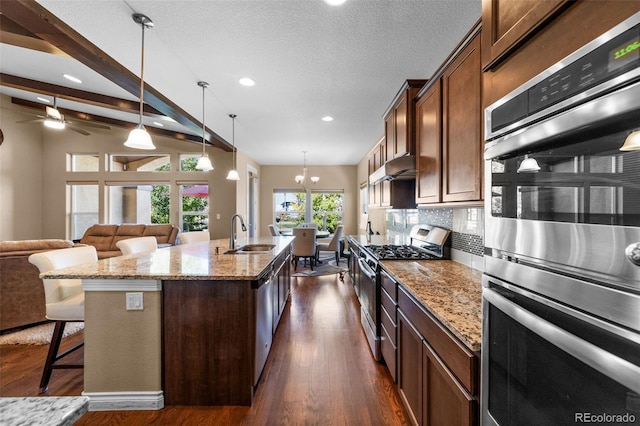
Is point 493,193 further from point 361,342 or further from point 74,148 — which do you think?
point 74,148

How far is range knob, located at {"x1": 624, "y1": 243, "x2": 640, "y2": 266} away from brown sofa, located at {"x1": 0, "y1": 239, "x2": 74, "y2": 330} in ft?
14.5

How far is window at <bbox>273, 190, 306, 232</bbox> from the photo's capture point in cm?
833

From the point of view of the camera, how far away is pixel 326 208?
841 centimetres

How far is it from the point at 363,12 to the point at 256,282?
205 cm

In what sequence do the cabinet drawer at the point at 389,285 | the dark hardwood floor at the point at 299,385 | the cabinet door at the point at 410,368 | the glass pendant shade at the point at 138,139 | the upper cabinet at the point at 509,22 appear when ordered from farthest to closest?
the glass pendant shade at the point at 138,139 → the cabinet drawer at the point at 389,285 → the dark hardwood floor at the point at 299,385 → the cabinet door at the point at 410,368 → the upper cabinet at the point at 509,22

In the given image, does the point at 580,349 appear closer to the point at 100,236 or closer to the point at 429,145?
the point at 429,145

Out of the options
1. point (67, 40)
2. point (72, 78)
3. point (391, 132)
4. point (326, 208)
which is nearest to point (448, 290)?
point (391, 132)

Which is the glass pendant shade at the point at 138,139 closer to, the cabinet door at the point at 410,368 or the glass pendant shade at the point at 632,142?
the cabinet door at the point at 410,368

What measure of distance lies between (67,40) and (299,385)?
3.33 meters

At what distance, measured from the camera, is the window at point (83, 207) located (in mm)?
6711

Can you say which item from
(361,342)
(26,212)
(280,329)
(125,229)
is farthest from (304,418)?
(26,212)

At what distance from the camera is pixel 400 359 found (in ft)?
5.91

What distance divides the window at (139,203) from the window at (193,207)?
40 centimetres

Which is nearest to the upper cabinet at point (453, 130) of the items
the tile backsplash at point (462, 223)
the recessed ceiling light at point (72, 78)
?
the tile backsplash at point (462, 223)
